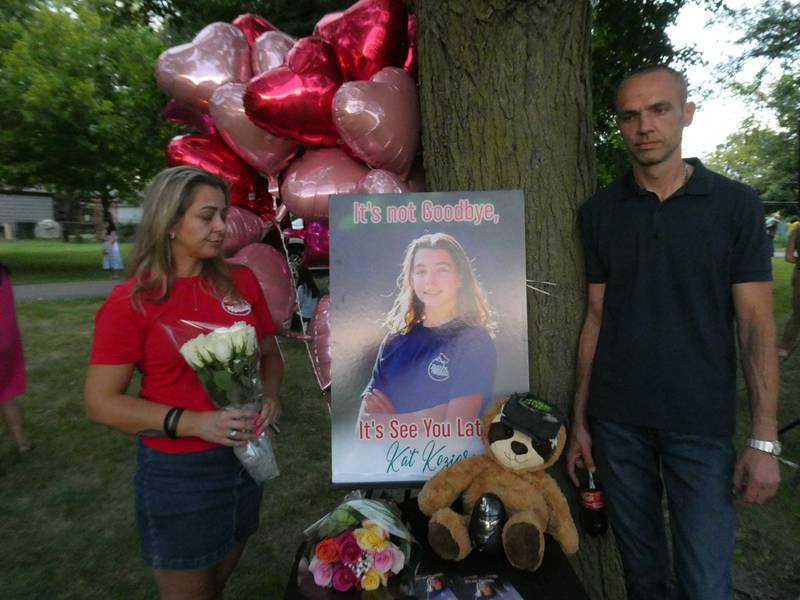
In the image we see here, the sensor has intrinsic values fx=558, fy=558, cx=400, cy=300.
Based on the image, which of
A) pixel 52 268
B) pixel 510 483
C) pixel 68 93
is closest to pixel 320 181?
pixel 510 483

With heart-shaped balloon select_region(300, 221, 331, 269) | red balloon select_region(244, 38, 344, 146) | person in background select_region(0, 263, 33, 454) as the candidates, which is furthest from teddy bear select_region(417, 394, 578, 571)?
person in background select_region(0, 263, 33, 454)

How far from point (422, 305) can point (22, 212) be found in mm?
43834

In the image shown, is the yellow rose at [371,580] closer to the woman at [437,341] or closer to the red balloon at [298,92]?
the woman at [437,341]

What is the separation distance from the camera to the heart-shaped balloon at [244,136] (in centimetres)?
208

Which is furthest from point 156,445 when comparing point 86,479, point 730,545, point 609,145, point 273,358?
point 609,145

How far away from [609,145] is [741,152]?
170 ft

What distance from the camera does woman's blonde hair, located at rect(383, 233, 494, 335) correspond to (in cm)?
180

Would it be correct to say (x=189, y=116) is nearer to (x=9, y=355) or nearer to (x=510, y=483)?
(x=510, y=483)

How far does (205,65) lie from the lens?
2.13 m

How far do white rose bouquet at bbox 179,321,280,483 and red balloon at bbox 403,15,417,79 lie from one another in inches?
47.1

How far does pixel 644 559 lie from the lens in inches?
71.4

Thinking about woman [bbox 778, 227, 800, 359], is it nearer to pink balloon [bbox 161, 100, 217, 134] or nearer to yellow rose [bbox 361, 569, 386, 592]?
pink balloon [bbox 161, 100, 217, 134]

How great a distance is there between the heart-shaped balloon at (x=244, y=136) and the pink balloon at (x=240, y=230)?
20 cm

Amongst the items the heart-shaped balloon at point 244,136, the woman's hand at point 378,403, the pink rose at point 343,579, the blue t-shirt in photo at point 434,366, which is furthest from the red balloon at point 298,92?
the pink rose at point 343,579
